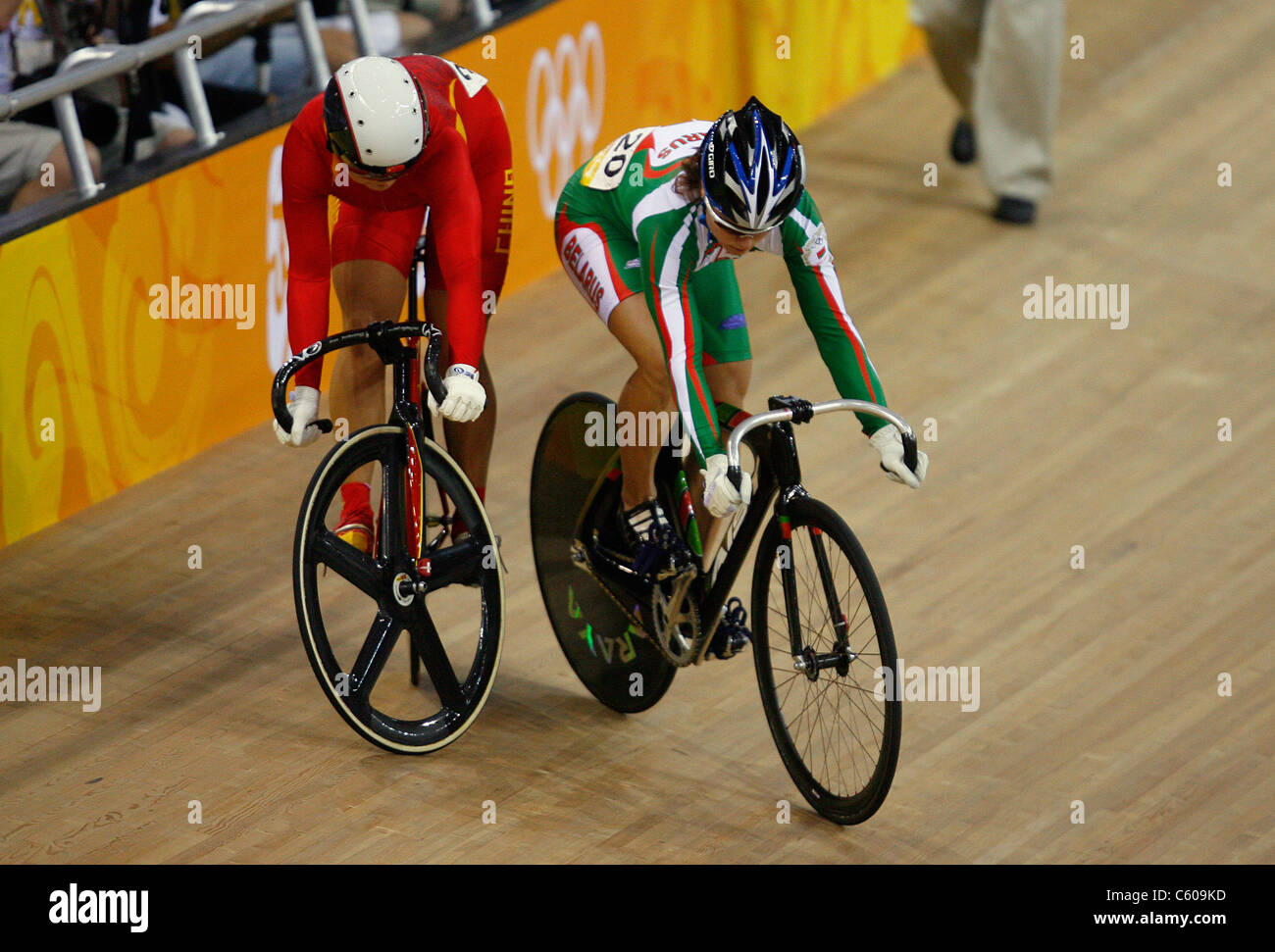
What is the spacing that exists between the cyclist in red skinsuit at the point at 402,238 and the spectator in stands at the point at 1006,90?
11.8 ft

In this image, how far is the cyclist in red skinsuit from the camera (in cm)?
411

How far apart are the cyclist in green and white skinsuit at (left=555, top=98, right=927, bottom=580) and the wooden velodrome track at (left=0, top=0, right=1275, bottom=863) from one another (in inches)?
27.0

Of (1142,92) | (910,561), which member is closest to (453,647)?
(910,561)

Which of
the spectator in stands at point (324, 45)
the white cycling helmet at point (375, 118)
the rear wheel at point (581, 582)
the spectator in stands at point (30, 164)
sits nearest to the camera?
the white cycling helmet at point (375, 118)

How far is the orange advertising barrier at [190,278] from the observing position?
5.28 metres

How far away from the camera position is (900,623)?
503 centimetres

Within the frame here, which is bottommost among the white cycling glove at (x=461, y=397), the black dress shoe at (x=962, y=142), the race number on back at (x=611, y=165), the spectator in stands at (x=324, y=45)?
the black dress shoe at (x=962, y=142)

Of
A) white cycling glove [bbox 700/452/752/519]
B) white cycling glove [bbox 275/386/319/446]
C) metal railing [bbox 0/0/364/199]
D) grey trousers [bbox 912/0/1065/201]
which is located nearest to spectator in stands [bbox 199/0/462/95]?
metal railing [bbox 0/0/364/199]

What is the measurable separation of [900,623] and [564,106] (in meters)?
2.88

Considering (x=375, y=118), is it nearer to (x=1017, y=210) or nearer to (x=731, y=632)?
(x=731, y=632)

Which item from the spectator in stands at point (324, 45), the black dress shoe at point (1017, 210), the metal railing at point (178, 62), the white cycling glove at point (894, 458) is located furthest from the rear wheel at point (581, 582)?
the black dress shoe at point (1017, 210)

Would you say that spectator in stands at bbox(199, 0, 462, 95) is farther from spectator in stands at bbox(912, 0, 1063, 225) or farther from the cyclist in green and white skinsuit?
the cyclist in green and white skinsuit

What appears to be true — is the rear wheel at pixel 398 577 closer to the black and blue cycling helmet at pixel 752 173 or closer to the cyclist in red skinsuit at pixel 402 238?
the cyclist in red skinsuit at pixel 402 238
